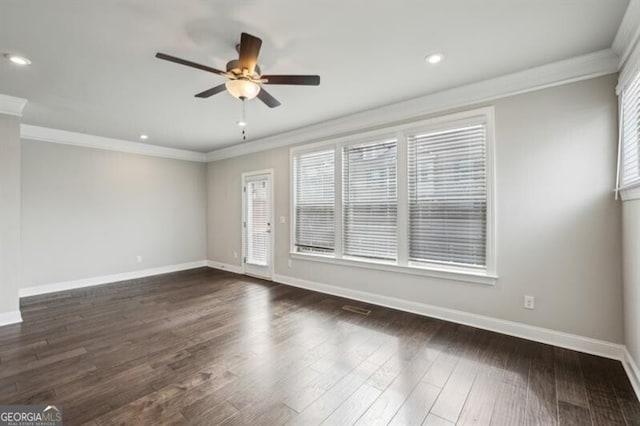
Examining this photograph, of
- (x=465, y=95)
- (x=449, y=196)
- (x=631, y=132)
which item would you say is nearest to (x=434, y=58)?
(x=465, y=95)

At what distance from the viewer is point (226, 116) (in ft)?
13.7

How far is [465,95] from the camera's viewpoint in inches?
128

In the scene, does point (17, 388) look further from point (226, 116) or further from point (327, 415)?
point (226, 116)

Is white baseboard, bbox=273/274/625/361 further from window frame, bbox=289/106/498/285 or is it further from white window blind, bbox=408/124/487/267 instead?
white window blind, bbox=408/124/487/267

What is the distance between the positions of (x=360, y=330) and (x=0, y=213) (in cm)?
457

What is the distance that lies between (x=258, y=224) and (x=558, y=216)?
4682 millimetres

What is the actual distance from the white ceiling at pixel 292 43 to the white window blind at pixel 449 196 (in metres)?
0.65

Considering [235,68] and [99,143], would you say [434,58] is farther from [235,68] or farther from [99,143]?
[99,143]

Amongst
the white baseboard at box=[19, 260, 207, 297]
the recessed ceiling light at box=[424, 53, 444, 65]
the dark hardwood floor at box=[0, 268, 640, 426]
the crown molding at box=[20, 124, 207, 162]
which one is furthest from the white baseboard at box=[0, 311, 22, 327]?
the recessed ceiling light at box=[424, 53, 444, 65]

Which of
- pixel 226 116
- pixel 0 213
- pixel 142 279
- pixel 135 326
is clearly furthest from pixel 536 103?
pixel 142 279

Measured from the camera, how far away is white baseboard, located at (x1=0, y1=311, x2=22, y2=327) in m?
3.44

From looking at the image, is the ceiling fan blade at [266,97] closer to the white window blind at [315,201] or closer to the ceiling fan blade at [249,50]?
the ceiling fan blade at [249,50]

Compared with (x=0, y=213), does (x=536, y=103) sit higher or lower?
higher

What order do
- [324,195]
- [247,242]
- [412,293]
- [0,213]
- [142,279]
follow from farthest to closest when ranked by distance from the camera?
[247,242]
[142,279]
[324,195]
[412,293]
[0,213]
